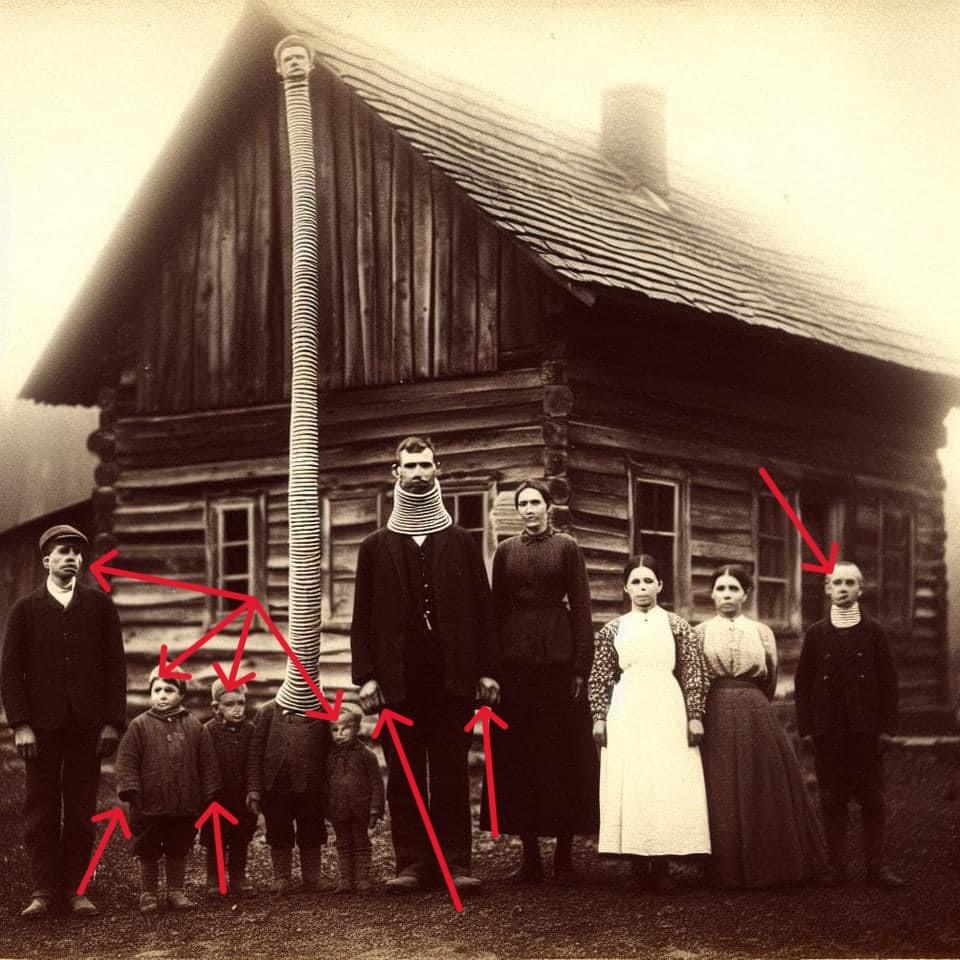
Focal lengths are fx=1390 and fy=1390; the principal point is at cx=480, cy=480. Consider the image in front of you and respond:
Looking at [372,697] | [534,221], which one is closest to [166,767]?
[372,697]

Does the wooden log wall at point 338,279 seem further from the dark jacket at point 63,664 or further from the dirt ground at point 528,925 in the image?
the dirt ground at point 528,925

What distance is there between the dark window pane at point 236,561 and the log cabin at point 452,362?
0.02 meters

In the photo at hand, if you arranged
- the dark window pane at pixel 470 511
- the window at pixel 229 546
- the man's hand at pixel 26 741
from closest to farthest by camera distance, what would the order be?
the man's hand at pixel 26 741
the dark window pane at pixel 470 511
the window at pixel 229 546

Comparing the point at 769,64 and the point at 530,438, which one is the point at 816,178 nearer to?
the point at 530,438

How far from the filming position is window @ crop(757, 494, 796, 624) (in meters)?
11.9

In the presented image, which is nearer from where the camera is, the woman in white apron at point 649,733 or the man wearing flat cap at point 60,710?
the man wearing flat cap at point 60,710

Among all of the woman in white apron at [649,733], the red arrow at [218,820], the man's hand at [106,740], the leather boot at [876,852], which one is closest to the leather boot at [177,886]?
the red arrow at [218,820]

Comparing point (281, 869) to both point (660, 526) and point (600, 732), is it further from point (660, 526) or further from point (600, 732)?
point (660, 526)

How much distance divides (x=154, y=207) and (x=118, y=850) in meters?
5.79

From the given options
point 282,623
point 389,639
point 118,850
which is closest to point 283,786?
point 389,639

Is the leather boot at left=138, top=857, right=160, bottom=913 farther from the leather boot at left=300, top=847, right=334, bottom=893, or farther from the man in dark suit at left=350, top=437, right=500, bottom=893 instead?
the man in dark suit at left=350, top=437, right=500, bottom=893

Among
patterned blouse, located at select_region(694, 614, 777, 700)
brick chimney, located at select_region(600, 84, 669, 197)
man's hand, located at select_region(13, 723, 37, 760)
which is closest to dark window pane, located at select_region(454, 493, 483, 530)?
patterned blouse, located at select_region(694, 614, 777, 700)

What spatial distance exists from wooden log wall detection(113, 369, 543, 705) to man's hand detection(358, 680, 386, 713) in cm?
393

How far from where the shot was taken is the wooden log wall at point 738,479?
1014cm
